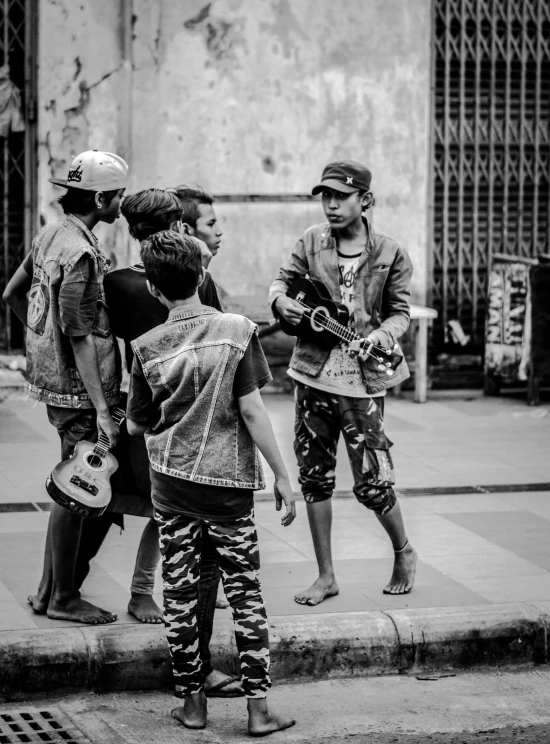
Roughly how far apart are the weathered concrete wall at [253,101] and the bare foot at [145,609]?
588 centimetres

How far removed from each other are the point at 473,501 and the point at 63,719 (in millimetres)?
3527

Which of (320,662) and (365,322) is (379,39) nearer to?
(365,322)

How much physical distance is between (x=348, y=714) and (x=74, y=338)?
1.75 metres

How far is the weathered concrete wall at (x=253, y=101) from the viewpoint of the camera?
10.7 m

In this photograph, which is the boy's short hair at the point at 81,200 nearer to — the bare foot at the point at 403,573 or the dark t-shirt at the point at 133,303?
the dark t-shirt at the point at 133,303

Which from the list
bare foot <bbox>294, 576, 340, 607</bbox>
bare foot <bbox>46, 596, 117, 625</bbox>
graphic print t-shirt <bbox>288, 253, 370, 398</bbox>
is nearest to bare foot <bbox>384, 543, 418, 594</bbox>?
bare foot <bbox>294, 576, 340, 607</bbox>

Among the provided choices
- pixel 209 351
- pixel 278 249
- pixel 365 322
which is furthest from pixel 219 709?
pixel 278 249

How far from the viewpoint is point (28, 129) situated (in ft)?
35.6

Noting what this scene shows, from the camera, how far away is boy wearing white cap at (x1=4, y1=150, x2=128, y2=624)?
5.21 metres

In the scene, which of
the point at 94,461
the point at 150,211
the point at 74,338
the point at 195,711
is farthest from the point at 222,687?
the point at 150,211

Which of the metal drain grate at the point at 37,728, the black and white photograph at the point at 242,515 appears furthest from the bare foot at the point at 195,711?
the metal drain grate at the point at 37,728

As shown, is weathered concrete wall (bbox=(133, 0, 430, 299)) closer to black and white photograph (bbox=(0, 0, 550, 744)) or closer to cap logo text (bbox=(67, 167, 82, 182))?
black and white photograph (bbox=(0, 0, 550, 744))

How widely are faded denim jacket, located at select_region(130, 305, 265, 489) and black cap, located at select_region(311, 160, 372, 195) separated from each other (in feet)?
4.43

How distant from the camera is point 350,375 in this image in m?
5.74
